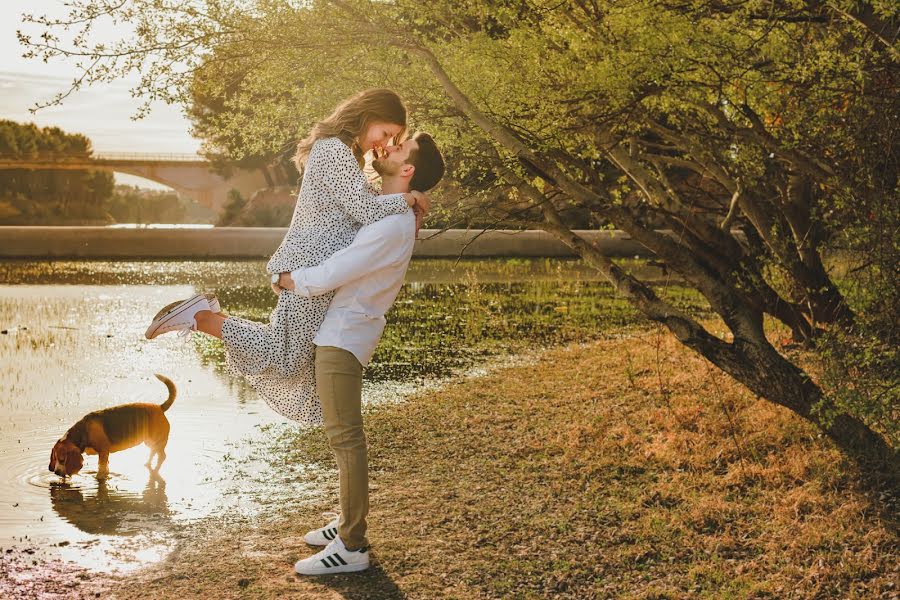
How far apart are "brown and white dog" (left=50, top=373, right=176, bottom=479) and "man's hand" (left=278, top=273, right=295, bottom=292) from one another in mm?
2395

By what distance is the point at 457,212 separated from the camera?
8.77 meters

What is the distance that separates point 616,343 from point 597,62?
640cm

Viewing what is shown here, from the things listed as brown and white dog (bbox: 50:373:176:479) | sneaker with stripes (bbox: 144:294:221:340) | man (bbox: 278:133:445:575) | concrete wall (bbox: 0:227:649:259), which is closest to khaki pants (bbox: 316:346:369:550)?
man (bbox: 278:133:445:575)

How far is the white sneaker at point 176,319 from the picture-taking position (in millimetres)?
5125

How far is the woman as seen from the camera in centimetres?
502

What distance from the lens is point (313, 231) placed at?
514 cm

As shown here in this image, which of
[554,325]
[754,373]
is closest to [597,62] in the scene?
[754,373]

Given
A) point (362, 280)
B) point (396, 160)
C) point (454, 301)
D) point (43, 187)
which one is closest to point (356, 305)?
point (362, 280)

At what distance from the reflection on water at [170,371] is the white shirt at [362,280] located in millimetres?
1747

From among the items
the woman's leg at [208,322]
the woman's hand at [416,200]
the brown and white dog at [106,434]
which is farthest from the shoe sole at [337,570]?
the brown and white dog at [106,434]

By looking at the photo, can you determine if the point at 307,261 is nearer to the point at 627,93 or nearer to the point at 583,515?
the point at 583,515

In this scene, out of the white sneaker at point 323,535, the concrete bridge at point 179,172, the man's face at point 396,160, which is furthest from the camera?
the concrete bridge at point 179,172

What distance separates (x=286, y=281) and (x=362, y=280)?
1.17ft

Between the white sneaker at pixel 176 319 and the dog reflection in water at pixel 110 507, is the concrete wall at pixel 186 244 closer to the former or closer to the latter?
the dog reflection in water at pixel 110 507
